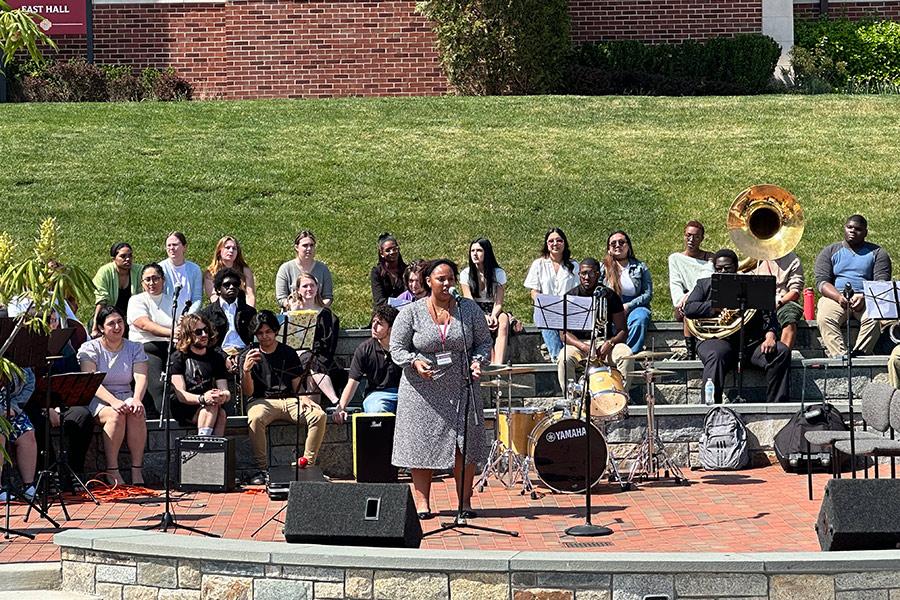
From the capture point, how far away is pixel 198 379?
493 inches

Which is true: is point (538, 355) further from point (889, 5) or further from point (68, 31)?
point (889, 5)

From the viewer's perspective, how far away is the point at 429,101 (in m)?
24.3

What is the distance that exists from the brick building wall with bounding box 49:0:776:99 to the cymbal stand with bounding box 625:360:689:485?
1452 centimetres

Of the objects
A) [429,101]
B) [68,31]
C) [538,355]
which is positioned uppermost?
[68,31]

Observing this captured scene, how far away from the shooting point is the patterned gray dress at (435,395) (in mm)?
10617

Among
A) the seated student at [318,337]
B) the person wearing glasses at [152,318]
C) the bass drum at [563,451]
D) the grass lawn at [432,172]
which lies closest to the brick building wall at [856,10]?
the grass lawn at [432,172]

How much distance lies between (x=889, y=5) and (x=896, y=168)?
949 cm

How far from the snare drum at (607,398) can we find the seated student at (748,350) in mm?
1761

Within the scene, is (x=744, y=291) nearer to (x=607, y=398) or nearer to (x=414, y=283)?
(x=607, y=398)

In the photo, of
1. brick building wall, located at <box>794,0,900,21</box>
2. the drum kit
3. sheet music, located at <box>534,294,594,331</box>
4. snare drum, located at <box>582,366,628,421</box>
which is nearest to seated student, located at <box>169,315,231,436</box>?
the drum kit

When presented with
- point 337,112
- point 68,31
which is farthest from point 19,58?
point 337,112

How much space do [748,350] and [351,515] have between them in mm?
6655

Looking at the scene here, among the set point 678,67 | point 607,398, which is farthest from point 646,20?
point 607,398

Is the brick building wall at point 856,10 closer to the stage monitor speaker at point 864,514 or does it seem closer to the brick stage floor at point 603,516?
the brick stage floor at point 603,516
